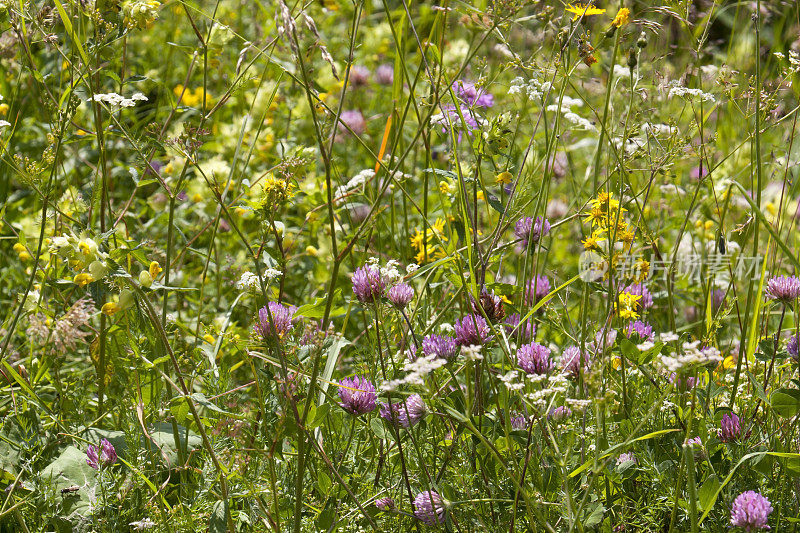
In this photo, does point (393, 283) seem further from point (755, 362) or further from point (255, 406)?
point (755, 362)

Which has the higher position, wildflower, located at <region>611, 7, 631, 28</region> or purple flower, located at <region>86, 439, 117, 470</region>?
wildflower, located at <region>611, 7, 631, 28</region>

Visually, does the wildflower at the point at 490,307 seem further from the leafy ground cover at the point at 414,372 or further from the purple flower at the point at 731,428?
the purple flower at the point at 731,428

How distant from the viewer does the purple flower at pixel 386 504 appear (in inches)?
44.1

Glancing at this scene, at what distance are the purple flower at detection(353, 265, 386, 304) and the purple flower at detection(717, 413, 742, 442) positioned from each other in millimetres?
548

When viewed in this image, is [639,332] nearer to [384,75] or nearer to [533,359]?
[533,359]

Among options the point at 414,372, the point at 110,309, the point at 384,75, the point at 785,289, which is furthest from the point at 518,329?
the point at 384,75

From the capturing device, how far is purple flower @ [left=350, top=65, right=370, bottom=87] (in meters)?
2.91

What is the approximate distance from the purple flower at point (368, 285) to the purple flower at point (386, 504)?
0.28 metres

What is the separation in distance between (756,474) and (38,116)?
7.17ft

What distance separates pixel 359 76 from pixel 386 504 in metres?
2.13

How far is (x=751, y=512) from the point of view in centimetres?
100

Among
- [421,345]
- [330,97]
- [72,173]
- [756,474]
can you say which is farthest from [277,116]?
[756,474]

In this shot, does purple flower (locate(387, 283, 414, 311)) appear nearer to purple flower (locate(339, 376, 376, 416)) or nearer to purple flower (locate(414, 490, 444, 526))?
purple flower (locate(339, 376, 376, 416))

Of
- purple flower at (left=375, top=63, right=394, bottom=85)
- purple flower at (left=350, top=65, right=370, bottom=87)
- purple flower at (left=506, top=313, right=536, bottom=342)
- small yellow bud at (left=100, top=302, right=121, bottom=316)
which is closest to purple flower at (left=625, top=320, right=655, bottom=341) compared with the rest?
purple flower at (left=506, top=313, right=536, bottom=342)
